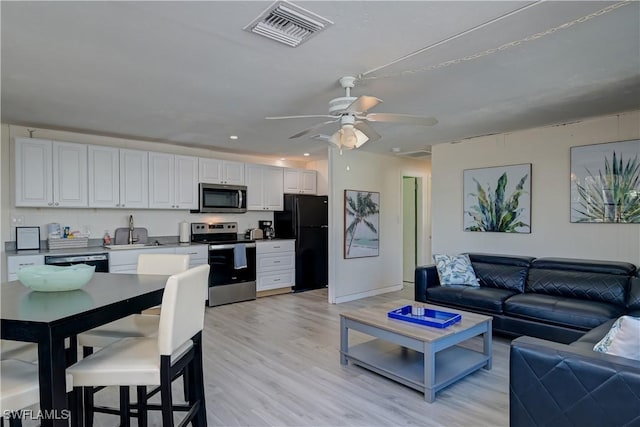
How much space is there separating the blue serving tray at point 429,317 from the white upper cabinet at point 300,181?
376cm

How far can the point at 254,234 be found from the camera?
6.29 metres

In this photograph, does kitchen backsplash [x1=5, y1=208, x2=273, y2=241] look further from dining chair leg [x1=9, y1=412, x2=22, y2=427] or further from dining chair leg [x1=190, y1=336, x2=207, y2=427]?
dining chair leg [x1=190, y1=336, x2=207, y2=427]

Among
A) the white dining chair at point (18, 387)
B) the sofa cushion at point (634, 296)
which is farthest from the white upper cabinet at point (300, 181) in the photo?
the white dining chair at point (18, 387)

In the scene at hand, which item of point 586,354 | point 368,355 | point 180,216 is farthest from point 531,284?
point 180,216

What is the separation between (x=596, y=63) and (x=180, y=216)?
17.2 ft

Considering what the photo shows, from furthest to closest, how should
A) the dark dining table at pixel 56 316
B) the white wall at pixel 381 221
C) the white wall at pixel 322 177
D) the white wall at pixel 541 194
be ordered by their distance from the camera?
1. the white wall at pixel 322 177
2. the white wall at pixel 381 221
3. the white wall at pixel 541 194
4. the dark dining table at pixel 56 316

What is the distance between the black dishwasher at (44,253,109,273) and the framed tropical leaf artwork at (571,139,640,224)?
5.42 m

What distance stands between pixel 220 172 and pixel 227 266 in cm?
149

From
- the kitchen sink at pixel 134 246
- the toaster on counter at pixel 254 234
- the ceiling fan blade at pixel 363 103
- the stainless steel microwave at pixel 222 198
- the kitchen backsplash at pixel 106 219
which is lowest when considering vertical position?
the kitchen sink at pixel 134 246

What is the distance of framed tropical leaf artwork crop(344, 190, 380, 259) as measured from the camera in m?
5.61

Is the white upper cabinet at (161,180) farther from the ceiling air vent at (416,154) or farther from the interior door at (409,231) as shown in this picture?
the interior door at (409,231)

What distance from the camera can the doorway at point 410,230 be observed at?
23.0 feet

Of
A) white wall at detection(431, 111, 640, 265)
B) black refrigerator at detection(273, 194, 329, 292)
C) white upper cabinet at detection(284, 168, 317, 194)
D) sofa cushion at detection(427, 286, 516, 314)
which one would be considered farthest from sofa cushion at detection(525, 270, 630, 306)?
white upper cabinet at detection(284, 168, 317, 194)

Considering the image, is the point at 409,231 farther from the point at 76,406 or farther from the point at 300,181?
the point at 76,406
